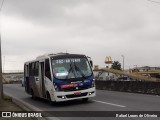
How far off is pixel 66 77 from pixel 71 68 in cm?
65

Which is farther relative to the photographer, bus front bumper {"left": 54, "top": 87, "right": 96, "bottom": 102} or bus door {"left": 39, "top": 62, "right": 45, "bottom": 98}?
bus door {"left": 39, "top": 62, "right": 45, "bottom": 98}

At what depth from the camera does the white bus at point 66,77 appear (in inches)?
673

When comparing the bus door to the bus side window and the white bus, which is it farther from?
the bus side window

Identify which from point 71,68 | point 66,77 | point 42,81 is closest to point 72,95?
point 66,77

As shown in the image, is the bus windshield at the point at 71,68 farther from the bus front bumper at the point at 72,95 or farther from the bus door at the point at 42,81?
the bus door at the point at 42,81

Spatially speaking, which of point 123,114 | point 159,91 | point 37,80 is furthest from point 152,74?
point 123,114

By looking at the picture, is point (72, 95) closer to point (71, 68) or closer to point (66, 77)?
point (66, 77)

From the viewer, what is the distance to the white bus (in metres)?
17.1

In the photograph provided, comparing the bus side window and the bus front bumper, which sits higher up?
the bus side window

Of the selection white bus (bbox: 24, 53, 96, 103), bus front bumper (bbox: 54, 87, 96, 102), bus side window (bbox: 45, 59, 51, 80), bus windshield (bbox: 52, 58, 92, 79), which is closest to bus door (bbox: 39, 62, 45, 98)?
white bus (bbox: 24, 53, 96, 103)

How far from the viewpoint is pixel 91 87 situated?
17781mm

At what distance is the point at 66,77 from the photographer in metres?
17.3

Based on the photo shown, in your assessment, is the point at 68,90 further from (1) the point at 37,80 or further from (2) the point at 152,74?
(2) the point at 152,74

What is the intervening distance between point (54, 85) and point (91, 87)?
1.96 m
